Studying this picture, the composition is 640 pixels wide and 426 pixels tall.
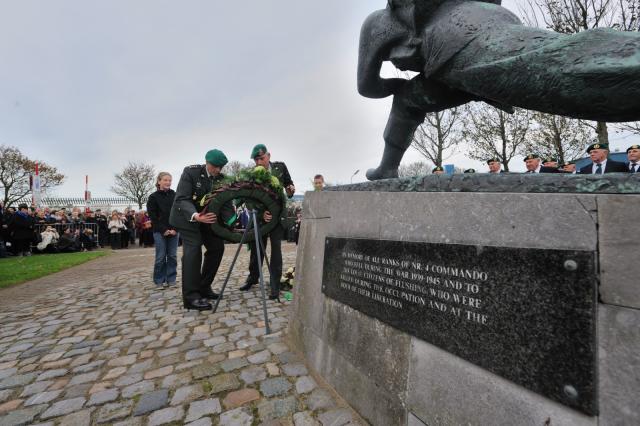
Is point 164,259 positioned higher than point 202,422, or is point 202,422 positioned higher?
point 164,259

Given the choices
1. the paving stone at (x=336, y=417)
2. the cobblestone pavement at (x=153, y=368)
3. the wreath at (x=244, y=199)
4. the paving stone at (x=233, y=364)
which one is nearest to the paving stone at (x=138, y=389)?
the cobblestone pavement at (x=153, y=368)

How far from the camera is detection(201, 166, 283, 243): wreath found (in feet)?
12.4

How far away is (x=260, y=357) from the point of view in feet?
8.71

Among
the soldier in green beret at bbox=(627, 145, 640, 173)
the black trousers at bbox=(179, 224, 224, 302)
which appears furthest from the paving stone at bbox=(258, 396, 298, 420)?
the soldier in green beret at bbox=(627, 145, 640, 173)

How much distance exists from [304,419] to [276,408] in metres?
0.21

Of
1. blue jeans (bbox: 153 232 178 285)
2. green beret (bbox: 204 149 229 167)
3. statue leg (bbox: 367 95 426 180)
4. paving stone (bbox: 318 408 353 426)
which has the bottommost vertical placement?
paving stone (bbox: 318 408 353 426)

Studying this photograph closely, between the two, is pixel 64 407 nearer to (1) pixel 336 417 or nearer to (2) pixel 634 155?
(1) pixel 336 417

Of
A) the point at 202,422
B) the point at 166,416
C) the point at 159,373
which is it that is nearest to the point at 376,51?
the point at 202,422

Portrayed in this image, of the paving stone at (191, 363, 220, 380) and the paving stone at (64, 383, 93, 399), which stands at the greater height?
the paving stone at (191, 363, 220, 380)

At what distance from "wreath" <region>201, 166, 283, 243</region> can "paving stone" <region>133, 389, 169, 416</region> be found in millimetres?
2056

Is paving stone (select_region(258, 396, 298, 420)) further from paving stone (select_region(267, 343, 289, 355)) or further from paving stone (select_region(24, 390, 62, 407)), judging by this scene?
paving stone (select_region(24, 390, 62, 407))

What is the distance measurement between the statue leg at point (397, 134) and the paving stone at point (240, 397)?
5.95 feet

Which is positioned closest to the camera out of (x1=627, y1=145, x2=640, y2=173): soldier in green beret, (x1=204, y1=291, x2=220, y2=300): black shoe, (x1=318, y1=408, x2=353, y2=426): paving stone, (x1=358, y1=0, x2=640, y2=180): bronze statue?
(x1=358, y1=0, x2=640, y2=180): bronze statue

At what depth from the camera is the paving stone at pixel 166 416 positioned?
73.1 inches
